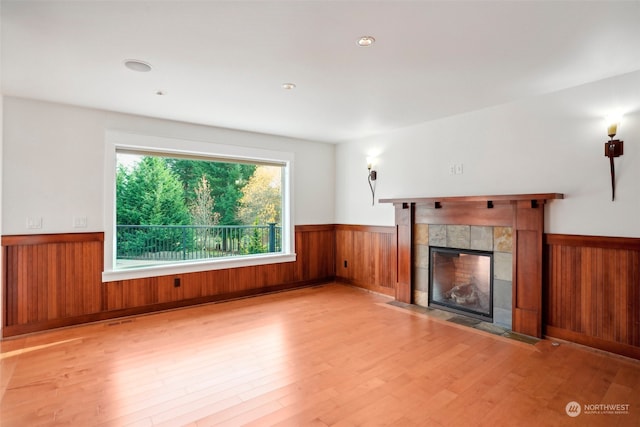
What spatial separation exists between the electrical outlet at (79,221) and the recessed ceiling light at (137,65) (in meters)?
2.00

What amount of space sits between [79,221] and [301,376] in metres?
3.09

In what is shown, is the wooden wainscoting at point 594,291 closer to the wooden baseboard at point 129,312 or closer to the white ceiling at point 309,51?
the white ceiling at point 309,51

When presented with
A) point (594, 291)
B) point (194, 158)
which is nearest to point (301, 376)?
point (594, 291)

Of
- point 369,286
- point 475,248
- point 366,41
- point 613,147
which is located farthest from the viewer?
point 369,286

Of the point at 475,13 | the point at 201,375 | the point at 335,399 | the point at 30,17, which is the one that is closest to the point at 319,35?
the point at 475,13

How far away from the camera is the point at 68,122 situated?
3.75 meters

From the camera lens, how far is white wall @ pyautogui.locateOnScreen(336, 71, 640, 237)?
2955mm

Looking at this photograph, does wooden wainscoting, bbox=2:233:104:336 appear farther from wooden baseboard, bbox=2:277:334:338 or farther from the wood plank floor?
the wood plank floor

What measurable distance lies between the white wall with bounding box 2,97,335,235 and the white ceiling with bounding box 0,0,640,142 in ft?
0.75

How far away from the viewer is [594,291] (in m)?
3.12

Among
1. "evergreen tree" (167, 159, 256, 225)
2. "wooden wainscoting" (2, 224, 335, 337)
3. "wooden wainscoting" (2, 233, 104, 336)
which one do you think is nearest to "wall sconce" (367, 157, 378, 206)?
"evergreen tree" (167, 159, 256, 225)

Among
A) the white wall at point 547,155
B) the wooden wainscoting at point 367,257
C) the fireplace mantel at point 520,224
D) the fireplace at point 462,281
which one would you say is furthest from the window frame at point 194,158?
the fireplace mantel at point 520,224

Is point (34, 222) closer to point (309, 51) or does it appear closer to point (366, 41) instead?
point (309, 51)

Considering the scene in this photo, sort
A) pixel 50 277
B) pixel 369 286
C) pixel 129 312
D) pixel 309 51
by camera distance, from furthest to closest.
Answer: pixel 369 286 → pixel 129 312 → pixel 50 277 → pixel 309 51
